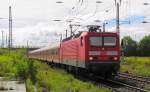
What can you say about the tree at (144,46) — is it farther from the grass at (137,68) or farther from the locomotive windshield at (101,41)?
the locomotive windshield at (101,41)

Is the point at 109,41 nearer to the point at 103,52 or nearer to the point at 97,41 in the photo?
the point at 97,41

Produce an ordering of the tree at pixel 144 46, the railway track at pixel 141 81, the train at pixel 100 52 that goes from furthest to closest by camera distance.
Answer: the tree at pixel 144 46 < the train at pixel 100 52 < the railway track at pixel 141 81

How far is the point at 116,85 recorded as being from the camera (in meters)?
23.0

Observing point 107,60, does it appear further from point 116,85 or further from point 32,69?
point 32,69

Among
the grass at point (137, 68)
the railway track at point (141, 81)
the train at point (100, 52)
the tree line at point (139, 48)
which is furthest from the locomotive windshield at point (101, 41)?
the tree line at point (139, 48)

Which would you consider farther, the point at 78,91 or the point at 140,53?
the point at 140,53

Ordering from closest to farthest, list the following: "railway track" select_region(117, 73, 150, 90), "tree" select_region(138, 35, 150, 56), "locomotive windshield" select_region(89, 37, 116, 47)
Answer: "railway track" select_region(117, 73, 150, 90), "locomotive windshield" select_region(89, 37, 116, 47), "tree" select_region(138, 35, 150, 56)

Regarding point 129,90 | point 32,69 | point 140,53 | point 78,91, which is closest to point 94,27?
point 32,69

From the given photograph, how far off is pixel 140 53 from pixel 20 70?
11447cm

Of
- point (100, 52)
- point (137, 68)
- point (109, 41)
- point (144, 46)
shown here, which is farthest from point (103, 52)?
point (144, 46)

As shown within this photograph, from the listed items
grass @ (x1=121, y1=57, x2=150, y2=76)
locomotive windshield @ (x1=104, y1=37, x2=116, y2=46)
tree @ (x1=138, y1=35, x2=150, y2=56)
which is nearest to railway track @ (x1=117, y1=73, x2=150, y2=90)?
locomotive windshield @ (x1=104, y1=37, x2=116, y2=46)

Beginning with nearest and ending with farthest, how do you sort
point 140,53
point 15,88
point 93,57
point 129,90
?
point 15,88
point 129,90
point 93,57
point 140,53

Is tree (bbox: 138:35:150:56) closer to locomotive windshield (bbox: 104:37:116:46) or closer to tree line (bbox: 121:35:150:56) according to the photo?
tree line (bbox: 121:35:150:56)

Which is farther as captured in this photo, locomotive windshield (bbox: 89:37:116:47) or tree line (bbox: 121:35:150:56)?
tree line (bbox: 121:35:150:56)
